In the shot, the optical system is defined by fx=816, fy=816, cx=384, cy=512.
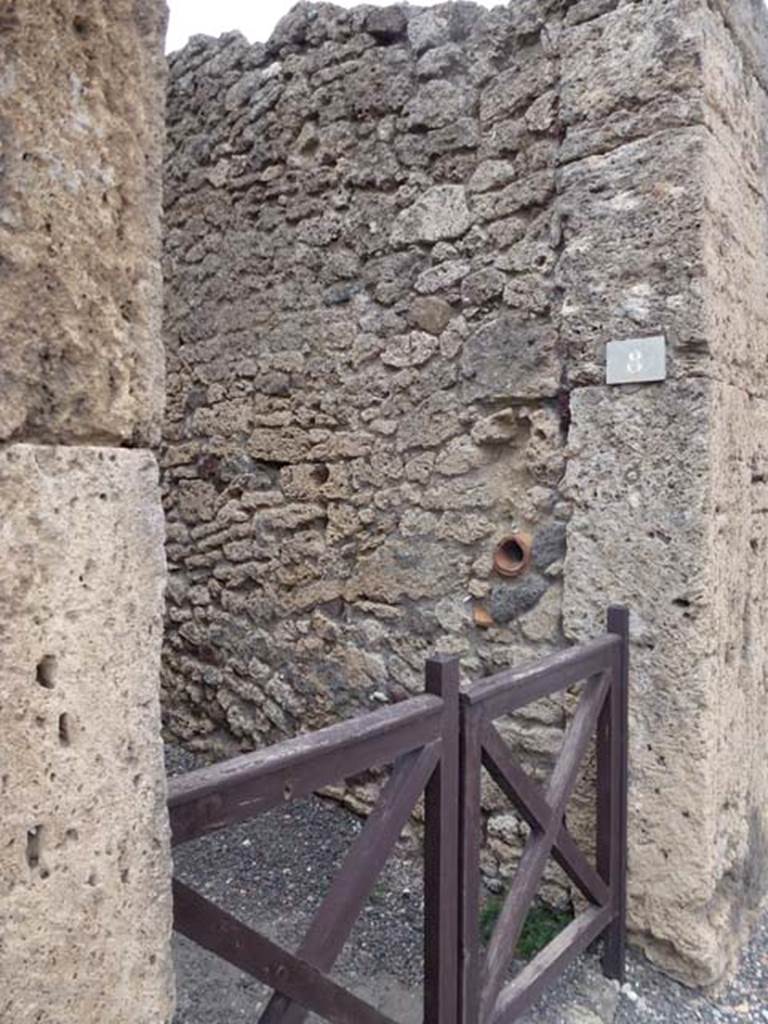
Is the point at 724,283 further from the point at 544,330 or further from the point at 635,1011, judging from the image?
the point at 635,1011

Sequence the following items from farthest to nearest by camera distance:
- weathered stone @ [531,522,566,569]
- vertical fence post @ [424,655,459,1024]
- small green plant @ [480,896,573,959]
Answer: weathered stone @ [531,522,566,569] < small green plant @ [480,896,573,959] < vertical fence post @ [424,655,459,1024]

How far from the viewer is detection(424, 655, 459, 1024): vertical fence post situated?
66.7 inches

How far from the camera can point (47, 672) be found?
37.5 inches

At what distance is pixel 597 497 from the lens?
2.61 metres

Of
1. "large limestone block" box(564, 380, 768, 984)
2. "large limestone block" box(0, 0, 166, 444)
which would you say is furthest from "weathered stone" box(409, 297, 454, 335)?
"large limestone block" box(0, 0, 166, 444)

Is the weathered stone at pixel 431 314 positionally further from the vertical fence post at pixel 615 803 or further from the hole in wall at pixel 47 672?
the hole in wall at pixel 47 672

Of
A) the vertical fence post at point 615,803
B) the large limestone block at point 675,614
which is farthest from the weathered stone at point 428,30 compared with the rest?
the vertical fence post at point 615,803

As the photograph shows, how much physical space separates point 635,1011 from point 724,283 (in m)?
2.18

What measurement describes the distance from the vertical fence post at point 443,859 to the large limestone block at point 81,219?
2.95 ft

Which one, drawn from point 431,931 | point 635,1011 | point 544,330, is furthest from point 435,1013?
point 544,330

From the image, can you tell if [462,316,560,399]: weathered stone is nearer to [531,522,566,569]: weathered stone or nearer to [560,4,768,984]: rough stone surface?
[560,4,768,984]: rough stone surface

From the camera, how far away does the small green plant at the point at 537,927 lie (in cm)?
262

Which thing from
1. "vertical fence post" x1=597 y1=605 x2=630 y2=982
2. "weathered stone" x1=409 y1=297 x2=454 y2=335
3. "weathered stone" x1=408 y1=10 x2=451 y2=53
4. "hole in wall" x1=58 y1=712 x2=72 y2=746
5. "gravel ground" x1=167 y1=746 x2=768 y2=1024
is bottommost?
"gravel ground" x1=167 y1=746 x2=768 y2=1024

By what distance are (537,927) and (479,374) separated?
187cm
